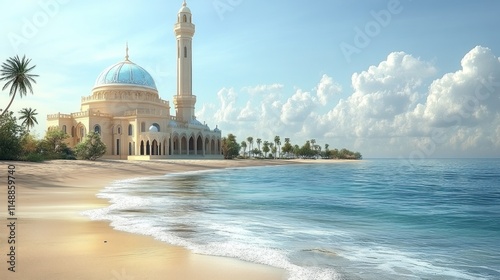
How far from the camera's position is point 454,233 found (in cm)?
1377

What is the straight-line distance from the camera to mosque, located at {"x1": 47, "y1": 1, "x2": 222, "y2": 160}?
228 ft

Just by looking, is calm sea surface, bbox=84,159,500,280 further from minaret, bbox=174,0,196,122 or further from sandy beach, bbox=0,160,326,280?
minaret, bbox=174,0,196,122

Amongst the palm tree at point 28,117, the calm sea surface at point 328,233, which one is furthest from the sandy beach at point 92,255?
the palm tree at point 28,117

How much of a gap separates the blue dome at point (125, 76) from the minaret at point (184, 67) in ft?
19.6

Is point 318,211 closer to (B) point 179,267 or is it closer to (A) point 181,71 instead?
(B) point 179,267

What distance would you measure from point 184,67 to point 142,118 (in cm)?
1633


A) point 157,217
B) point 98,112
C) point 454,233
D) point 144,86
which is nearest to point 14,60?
point 98,112

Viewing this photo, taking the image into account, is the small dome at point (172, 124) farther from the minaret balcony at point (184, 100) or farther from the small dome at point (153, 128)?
the minaret balcony at point (184, 100)

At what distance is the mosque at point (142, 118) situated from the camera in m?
69.6

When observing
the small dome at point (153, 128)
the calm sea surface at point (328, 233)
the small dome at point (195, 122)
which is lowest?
the calm sea surface at point (328, 233)

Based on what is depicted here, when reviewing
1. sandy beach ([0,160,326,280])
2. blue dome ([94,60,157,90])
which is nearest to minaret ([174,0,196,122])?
blue dome ([94,60,157,90])

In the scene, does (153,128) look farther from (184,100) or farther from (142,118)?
(184,100)

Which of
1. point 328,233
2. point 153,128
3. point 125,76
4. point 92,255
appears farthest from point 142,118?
point 92,255

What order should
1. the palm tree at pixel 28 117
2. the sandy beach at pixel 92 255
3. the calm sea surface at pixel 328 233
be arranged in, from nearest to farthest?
the sandy beach at pixel 92 255 → the calm sea surface at pixel 328 233 → the palm tree at pixel 28 117
